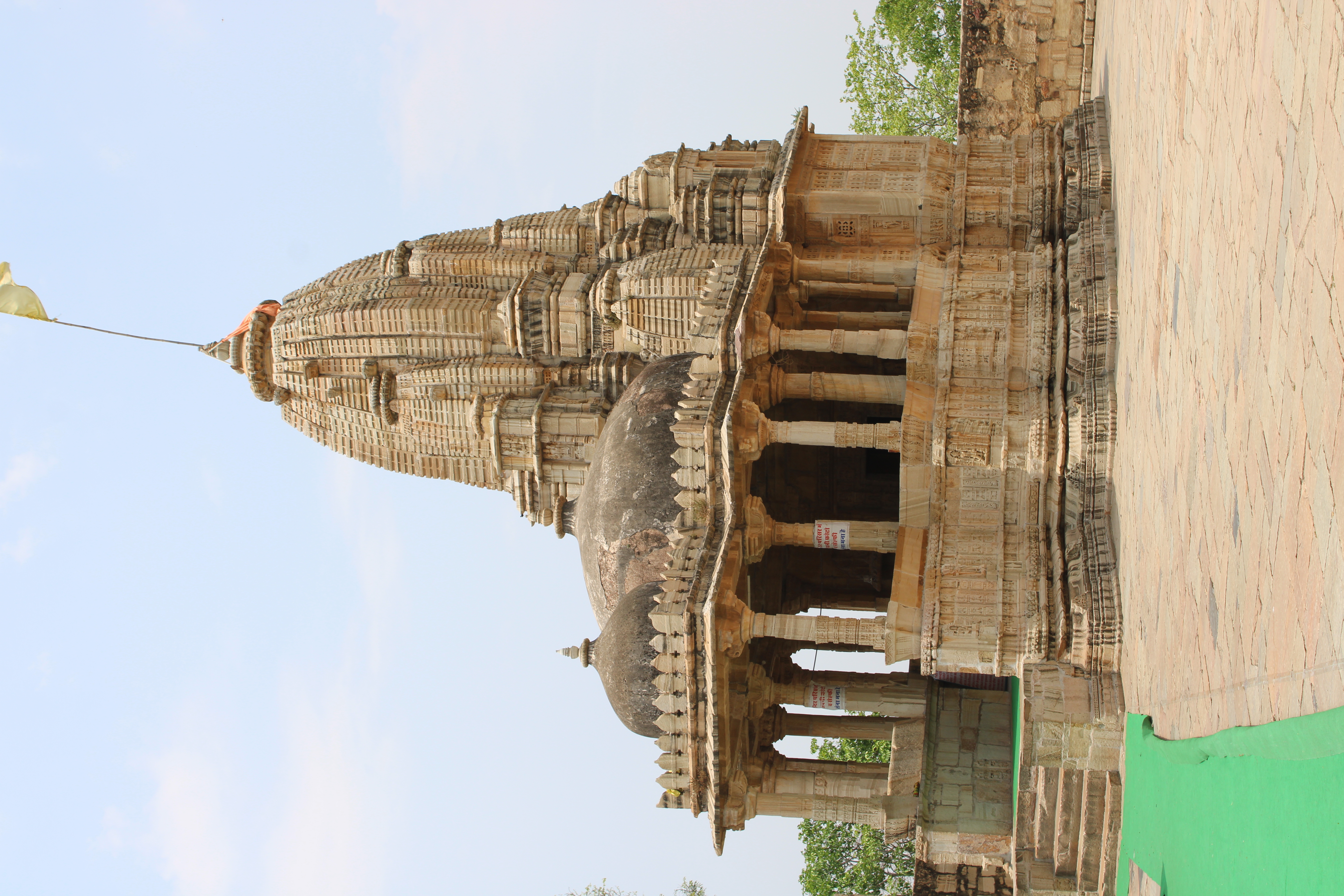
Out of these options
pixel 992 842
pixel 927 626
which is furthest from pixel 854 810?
pixel 927 626

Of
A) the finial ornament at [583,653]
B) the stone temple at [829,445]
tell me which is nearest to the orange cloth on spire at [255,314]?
the stone temple at [829,445]

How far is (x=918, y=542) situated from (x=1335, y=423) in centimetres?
943

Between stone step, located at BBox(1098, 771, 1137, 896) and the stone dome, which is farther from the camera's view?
the stone dome

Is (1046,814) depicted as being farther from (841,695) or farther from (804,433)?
(804,433)

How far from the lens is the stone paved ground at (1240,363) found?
5770 mm

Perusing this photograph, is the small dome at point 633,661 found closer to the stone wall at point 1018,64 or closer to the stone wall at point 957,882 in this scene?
the stone wall at point 957,882

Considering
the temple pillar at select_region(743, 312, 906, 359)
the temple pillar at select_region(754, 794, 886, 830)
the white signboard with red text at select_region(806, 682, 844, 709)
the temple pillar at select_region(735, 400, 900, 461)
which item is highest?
the temple pillar at select_region(743, 312, 906, 359)

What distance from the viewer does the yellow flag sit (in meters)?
18.7

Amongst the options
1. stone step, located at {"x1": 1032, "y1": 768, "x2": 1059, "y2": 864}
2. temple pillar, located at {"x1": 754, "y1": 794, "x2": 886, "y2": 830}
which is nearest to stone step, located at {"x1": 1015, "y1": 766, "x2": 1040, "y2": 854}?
stone step, located at {"x1": 1032, "y1": 768, "x2": 1059, "y2": 864}

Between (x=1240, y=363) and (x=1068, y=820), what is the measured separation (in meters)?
8.77

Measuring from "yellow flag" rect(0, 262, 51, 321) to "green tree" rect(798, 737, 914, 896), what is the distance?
88.1 feet

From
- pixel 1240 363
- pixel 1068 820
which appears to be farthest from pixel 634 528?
pixel 1240 363

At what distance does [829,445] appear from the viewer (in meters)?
16.0

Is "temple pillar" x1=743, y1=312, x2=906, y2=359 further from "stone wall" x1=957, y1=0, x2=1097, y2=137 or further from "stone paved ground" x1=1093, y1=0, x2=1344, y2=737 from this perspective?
"stone wall" x1=957, y1=0, x2=1097, y2=137
